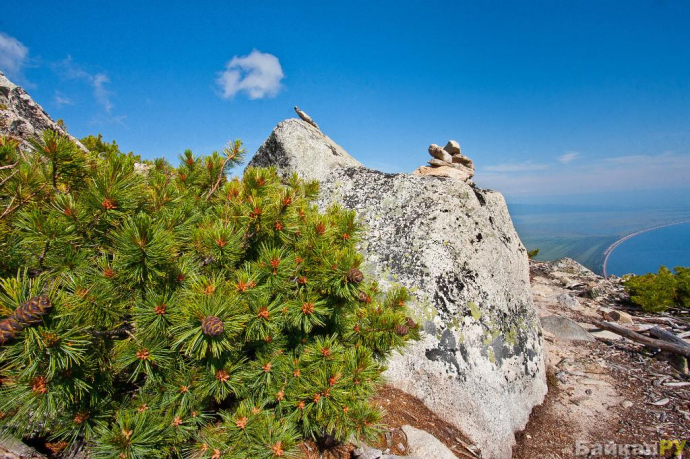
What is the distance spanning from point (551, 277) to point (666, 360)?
8.63 metres

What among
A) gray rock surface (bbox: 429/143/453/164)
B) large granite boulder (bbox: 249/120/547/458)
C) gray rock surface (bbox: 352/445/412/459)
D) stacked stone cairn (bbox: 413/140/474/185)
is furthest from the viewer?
gray rock surface (bbox: 429/143/453/164)

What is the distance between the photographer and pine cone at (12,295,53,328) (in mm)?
1557

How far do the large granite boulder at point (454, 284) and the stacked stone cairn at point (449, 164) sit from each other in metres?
2.48

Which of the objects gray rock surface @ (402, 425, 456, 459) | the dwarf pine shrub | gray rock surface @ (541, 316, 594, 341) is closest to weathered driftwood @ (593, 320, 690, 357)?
gray rock surface @ (541, 316, 594, 341)

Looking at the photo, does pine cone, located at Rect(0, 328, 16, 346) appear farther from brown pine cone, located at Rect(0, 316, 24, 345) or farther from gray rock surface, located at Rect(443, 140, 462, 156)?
gray rock surface, located at Rect(443, 140, 462, 156)

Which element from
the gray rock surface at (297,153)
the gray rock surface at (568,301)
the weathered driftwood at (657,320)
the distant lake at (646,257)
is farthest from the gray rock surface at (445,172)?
the distant lake at (646,257)

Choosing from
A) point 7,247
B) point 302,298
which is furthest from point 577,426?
point 7,247

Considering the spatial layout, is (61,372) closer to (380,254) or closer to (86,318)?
(86,318)

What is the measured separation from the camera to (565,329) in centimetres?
936

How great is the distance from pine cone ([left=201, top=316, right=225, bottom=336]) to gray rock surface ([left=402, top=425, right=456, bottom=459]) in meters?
3.45

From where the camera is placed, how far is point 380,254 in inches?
236

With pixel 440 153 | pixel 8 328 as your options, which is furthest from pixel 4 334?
pixel 440 153

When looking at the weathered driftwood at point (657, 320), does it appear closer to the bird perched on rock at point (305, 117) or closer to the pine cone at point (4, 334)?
the bird perched on rock at point (305, 117)

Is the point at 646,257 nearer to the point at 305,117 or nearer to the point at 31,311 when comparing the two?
the point at 305,117
